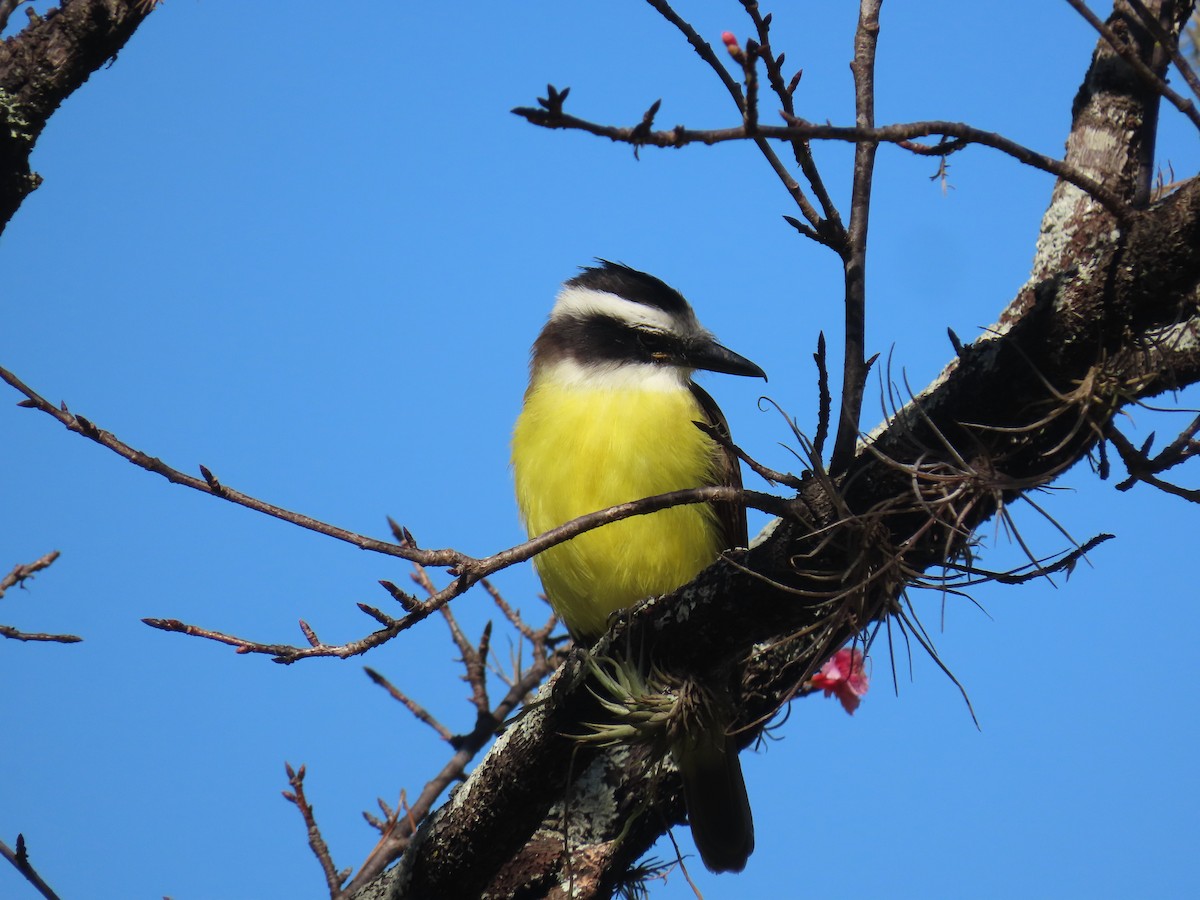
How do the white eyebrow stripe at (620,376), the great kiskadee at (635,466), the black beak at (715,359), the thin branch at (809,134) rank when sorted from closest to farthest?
the thin branch at (809,134), the great kiskadee at (635,466), the white eyebrow stripe at (620,376), the black beak at (715,359)

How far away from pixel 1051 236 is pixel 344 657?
2.38 meters

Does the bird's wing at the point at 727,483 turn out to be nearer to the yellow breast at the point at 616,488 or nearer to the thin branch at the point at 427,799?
the yellow breast at the point at 616,488

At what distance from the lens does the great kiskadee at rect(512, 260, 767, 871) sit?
397cm

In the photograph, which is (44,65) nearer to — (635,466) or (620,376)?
(620,376)

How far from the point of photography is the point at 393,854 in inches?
173

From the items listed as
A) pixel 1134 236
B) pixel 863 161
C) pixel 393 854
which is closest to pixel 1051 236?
pixel 863 161

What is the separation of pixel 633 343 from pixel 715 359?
1.09 ft

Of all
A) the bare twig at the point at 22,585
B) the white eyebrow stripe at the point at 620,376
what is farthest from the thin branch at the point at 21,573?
the white eyebrow stripe at the point at 620,376

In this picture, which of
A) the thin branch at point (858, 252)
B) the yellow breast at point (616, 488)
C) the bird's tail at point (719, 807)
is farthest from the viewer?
the yellow breast at point (616, 488)

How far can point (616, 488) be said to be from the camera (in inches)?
161

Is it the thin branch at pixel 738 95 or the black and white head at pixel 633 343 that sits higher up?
the black and white head at pixel 633 343

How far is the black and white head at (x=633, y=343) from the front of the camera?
181 inches

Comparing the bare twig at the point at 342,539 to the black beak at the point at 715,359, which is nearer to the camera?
the bare twig at the point at 342,539

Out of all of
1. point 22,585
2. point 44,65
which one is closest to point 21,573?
point 22,585
